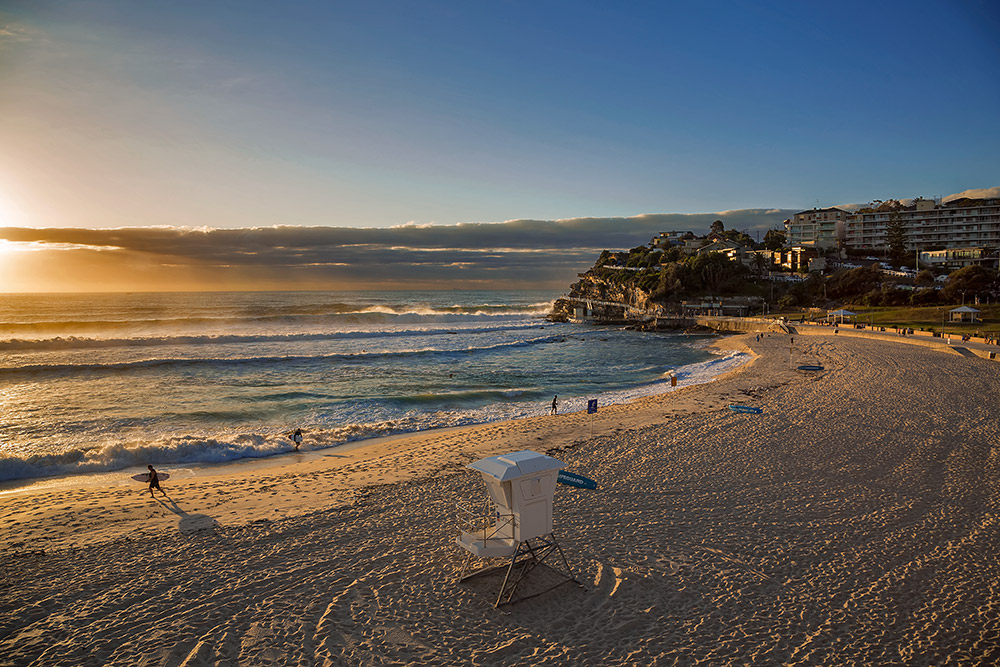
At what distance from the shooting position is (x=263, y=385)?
94.6 ft

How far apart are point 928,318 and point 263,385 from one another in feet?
188

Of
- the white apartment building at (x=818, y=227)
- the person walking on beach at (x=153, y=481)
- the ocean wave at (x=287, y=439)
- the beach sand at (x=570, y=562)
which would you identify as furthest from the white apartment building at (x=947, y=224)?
the person walking on beach at (x=153, y=481)

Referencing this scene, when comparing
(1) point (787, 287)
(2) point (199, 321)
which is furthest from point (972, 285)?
(2) point (199, 321)

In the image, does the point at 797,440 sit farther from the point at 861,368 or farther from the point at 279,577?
the point at 861,368

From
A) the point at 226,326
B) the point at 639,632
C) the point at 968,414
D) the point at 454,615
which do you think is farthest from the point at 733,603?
the point at 226,326

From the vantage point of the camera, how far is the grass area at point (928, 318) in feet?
133

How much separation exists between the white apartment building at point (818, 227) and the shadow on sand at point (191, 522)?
110 m

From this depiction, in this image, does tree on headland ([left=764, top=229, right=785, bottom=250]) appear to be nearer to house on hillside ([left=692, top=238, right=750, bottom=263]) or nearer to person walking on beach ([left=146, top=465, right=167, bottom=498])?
house on hillside ([left=692, top=238, right=750, bottom=263])

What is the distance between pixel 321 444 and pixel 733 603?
47.3 ft

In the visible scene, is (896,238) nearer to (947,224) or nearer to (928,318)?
(947,224)

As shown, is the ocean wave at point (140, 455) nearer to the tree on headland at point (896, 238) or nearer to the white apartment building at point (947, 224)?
the tree on headland at point (896, 238)

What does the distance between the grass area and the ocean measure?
54.8ft

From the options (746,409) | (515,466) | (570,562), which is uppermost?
(515,466)

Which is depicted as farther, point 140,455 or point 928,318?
point 928,318
